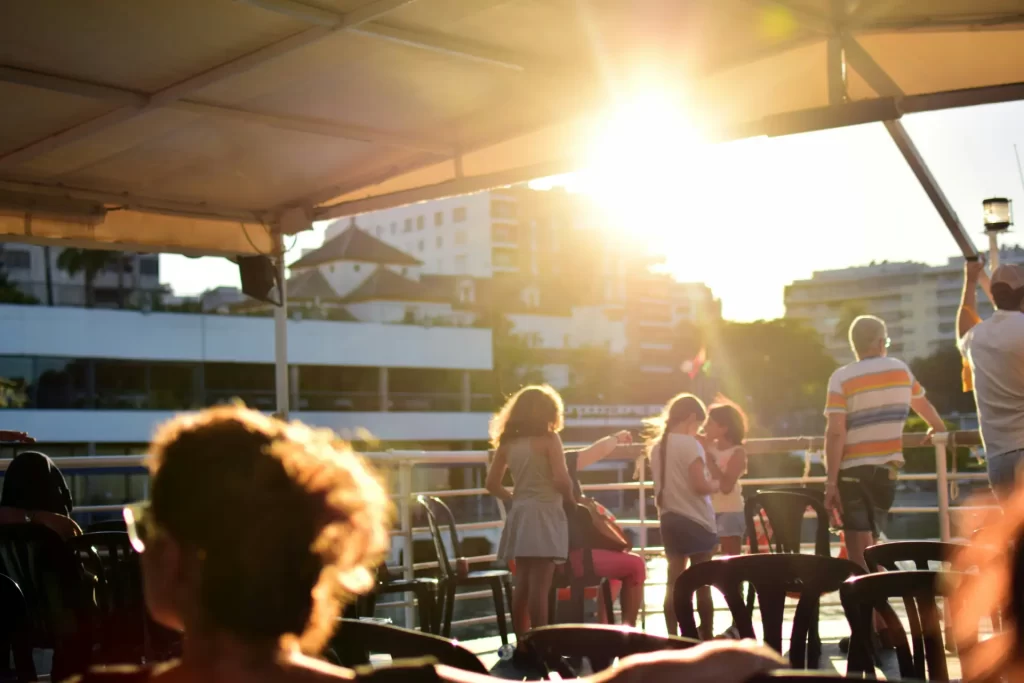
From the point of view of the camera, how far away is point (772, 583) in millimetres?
3365

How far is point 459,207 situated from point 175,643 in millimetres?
97501

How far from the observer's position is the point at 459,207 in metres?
101

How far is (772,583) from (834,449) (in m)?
2.42

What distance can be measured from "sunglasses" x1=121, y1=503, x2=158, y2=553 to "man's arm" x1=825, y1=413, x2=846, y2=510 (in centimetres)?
443

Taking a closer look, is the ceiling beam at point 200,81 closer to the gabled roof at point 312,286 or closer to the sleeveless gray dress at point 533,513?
the sleeveless gray dress at point 533,513

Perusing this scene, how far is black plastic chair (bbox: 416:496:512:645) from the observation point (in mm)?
6230

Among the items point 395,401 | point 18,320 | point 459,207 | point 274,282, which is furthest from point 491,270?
point 274,282

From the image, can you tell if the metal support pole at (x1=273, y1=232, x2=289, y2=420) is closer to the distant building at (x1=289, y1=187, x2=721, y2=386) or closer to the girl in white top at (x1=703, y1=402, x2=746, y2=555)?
the girl in white top at (x1=703, y1=402, x2=746, y2=555)

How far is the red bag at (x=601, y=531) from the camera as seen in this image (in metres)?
6.12

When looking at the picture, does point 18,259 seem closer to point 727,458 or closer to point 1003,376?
point 727,458

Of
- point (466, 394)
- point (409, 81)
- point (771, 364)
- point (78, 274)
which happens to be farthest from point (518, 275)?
point (409, 81)

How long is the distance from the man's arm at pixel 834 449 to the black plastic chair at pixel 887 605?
2663 millimetres

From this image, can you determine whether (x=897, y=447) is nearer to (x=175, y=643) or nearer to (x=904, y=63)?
(x=904, y=63)

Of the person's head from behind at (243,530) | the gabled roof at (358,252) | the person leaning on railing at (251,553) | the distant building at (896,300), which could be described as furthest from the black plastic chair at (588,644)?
the distant building at (896,300)
